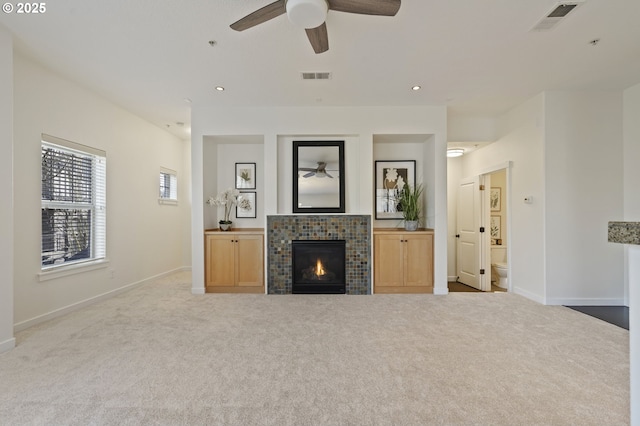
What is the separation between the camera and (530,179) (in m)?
4.16

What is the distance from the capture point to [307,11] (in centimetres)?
202

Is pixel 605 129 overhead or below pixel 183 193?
overhead

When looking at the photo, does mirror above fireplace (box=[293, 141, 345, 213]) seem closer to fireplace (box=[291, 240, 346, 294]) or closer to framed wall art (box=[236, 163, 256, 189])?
fireplace (box=[291, 240, 346, 294])

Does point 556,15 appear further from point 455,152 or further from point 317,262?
point 317,262

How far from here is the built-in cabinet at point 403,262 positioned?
446 centimetres

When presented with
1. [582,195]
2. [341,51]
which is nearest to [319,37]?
[341,51]

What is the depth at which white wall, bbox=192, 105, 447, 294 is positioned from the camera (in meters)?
4.46

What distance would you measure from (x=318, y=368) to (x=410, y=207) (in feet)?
10.2

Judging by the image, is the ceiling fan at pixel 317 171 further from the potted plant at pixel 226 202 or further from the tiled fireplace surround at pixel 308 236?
the potted plant at pixel 226 202

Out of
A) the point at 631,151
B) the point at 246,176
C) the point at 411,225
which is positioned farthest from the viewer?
the point at 246,176

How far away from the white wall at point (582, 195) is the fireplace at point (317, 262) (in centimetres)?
279

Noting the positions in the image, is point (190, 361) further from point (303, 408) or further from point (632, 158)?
point (632, 158)

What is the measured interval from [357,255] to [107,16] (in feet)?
12.6

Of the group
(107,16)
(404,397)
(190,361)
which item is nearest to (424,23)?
(107,16)
